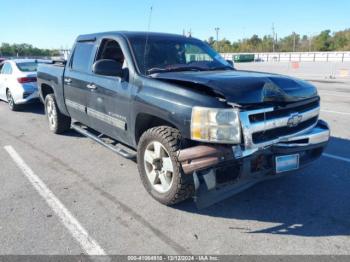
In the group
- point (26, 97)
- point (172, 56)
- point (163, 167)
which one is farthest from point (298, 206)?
point (26, 97)

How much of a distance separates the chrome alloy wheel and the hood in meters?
0.77

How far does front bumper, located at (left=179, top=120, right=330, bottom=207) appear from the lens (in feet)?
10.5

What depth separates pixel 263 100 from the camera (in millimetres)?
3369

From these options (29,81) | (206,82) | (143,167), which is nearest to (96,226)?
(143,167)

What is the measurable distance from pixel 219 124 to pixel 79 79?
3.09 metres

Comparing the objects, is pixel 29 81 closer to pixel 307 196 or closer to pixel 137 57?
pixel 137 57

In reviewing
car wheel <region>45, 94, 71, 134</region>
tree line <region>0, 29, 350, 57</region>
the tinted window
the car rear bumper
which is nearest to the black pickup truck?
the tinted window

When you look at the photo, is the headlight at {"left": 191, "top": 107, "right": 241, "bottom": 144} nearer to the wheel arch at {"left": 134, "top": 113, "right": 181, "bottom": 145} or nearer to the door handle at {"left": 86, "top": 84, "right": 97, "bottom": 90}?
the wheel arch at {"left": 134, "top": 113, "right": 181, "bottom": 145}

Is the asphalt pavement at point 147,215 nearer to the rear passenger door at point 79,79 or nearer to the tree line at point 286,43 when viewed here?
the rear passenger door at point 79,79

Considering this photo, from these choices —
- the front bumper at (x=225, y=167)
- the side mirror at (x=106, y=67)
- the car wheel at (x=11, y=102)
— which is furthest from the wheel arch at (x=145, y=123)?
the car wheel at (x=11, y=102)

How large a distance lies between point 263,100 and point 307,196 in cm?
147

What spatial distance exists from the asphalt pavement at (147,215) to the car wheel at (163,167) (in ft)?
0.63

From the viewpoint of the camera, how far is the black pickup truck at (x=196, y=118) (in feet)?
10.6

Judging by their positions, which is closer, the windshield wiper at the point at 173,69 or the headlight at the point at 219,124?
the headlight at the point at 219,124
